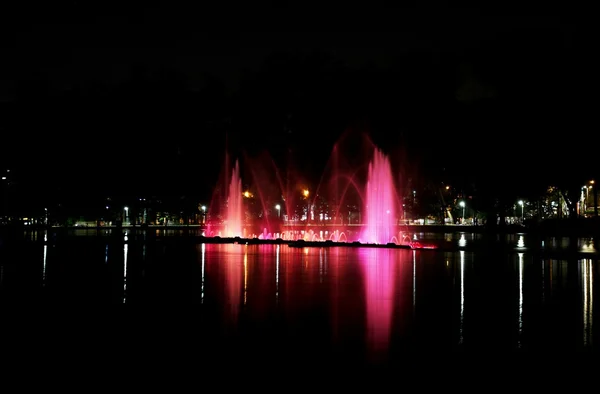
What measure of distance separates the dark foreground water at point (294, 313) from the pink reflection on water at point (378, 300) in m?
0.04

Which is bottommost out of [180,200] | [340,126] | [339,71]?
[180,200]

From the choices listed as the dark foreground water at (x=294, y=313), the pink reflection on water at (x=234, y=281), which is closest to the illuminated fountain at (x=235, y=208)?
the pink reflection on water at (x=234, y=281)

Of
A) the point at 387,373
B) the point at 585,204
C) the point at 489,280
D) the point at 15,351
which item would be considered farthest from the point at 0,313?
the point at 585,204

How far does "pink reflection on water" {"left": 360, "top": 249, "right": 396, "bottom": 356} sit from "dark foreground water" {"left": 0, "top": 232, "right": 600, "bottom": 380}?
0.04 metres

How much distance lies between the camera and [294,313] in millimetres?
10695

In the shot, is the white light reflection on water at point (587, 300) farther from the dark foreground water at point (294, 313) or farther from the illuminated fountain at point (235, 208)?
the illuminated fountain at point (235, 208)

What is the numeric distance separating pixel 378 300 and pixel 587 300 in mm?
4118

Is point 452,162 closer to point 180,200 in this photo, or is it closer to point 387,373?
point 180,200

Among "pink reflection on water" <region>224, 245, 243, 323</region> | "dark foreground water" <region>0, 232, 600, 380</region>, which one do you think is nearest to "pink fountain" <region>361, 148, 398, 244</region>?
"pink reflection on water" <region>224, 245, 243, 323</region>

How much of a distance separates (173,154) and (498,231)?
31.9m

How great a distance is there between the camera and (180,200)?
230 ft

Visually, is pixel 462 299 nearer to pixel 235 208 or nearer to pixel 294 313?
pixel 294 313

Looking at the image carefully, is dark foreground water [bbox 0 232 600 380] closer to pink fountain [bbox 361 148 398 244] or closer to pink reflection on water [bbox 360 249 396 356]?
pink reflection on water [bbox 360 249 396 356]

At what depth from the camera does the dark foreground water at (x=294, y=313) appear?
805 centimetres
